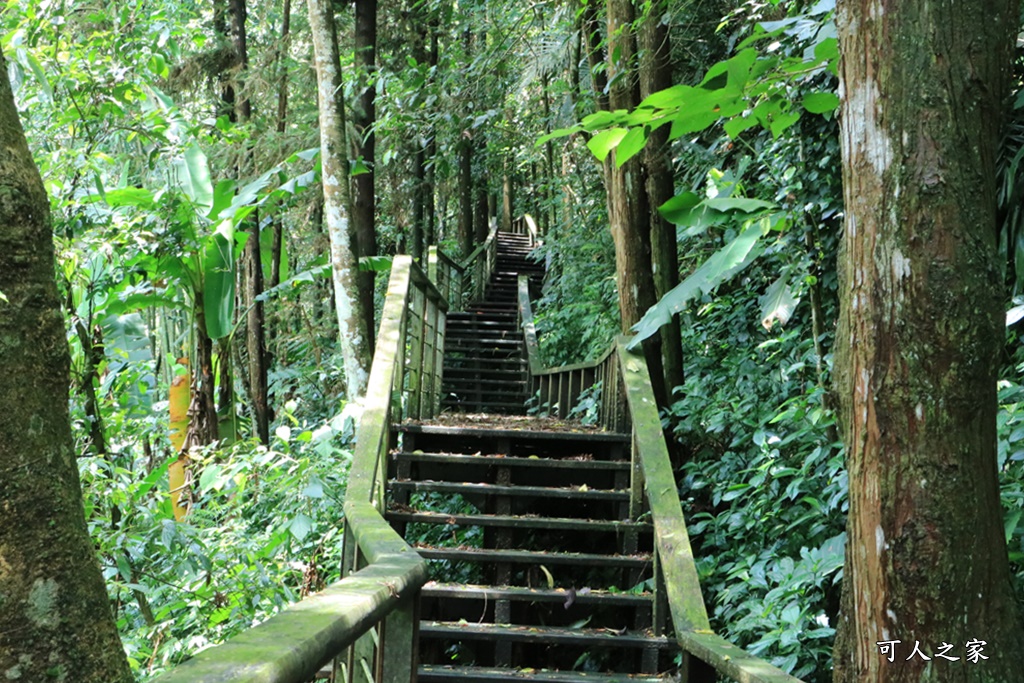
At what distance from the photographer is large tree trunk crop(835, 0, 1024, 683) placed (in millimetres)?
1979

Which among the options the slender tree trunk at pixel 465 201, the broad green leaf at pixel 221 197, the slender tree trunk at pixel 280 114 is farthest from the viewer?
the slender tree trunk at pixel 465 201

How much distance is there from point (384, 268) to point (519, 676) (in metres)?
6.01

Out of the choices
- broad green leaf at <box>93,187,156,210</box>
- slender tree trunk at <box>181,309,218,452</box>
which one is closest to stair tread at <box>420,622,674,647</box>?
slender tree trunk at <box>181,309,218,452</box>

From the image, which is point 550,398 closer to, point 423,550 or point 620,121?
point 423,550

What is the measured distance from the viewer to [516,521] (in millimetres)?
5180

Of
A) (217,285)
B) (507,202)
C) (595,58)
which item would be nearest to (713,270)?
(595,58)

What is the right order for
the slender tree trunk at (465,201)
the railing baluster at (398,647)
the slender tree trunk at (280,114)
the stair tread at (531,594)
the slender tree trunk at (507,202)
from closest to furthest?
the railing baluster at (398,647) → the stair tread at (531,594) → the slender tree trunk at (280,114) → the slender tree trunk at (465,201) → the slender tree trunk at (507,202)

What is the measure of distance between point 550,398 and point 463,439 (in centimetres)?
368

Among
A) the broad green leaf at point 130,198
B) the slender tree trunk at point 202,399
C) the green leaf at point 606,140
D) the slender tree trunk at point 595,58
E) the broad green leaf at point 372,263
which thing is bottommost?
the slender tree trunk at point 202,399

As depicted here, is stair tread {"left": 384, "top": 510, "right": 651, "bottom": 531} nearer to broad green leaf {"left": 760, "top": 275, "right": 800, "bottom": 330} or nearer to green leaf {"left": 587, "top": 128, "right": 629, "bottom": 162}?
broad green leaf {"left": 760, "top": 275, "right": 800, "bottom": 330}

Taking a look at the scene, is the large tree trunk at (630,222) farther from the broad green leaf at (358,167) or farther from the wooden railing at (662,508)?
the broad green leaf at (358,167)

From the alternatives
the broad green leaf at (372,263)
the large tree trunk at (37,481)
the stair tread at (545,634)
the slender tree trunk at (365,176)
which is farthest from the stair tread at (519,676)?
the slender tree trunk at (365,176)

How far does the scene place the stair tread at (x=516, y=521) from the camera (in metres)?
5.02

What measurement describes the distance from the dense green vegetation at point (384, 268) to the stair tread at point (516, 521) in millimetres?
563
